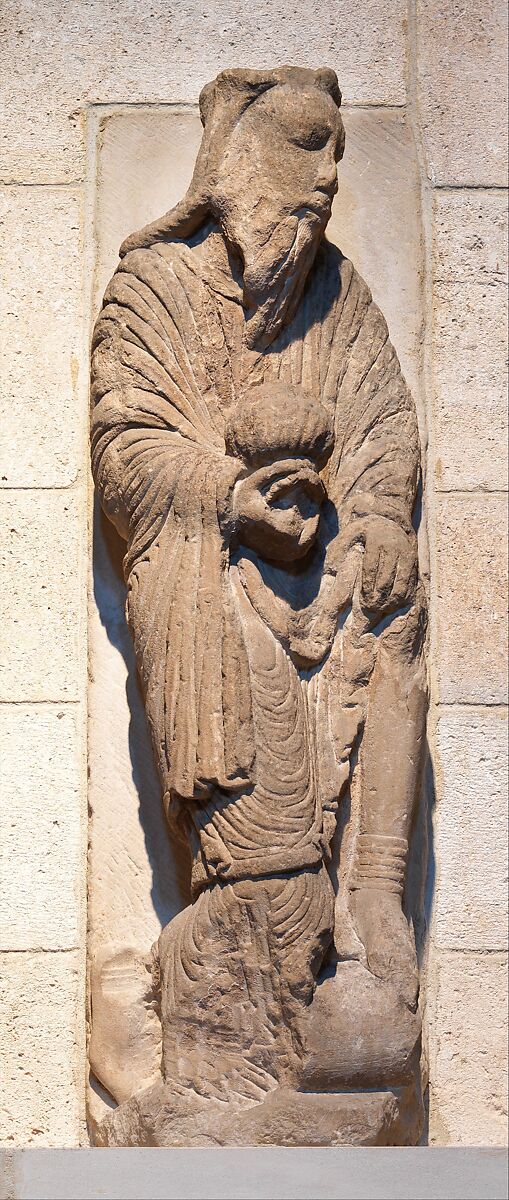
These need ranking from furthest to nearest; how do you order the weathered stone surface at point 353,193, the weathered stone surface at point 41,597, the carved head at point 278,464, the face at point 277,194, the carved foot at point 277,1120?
1. the weathered stone surface at point 353,193
2. the weathered stone surface at point 41,597
3. the face at point 277,194
4. the carved head at point 278,464
5. the carved foot at point 277,1120

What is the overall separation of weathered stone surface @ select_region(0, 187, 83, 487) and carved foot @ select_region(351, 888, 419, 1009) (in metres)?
1.07

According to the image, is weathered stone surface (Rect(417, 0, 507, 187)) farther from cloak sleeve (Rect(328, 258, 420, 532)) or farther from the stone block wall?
cloak sleeve (Rect(328, 258, 420, 532))

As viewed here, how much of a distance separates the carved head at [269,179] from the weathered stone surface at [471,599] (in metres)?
0.62

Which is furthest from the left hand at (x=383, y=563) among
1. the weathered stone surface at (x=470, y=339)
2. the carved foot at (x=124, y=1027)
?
the carved foot at (x=124, y=1027)

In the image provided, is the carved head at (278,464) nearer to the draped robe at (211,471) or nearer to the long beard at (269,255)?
the draped robe at (211,471)

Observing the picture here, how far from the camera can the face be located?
3.31 metres

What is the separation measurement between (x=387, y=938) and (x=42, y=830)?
2.52ft

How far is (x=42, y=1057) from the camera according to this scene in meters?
3.51

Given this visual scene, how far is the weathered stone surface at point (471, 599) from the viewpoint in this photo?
366 cm

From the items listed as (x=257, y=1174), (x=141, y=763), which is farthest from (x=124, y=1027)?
(x=257, y=1174)

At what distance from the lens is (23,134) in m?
3.75

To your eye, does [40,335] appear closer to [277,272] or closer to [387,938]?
[277,272]

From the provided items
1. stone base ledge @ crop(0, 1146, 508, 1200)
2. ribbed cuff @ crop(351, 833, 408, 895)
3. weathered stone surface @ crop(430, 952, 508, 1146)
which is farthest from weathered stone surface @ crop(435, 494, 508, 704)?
stone base ledge @ crop(0, 1146, 508, 1200)

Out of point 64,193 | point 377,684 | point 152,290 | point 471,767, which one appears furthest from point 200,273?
point 471,767
